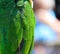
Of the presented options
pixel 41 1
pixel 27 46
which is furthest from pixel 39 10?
pixel 27 46

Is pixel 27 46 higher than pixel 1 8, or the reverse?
pixel 1 8

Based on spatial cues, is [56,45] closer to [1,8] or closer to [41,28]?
[41,28]

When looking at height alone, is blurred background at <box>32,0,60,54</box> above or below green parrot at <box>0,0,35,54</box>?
below

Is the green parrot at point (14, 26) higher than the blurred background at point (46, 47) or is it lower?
higher

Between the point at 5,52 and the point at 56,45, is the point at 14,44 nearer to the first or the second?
the point at 5,52

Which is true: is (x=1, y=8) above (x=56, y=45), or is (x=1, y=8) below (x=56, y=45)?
above
